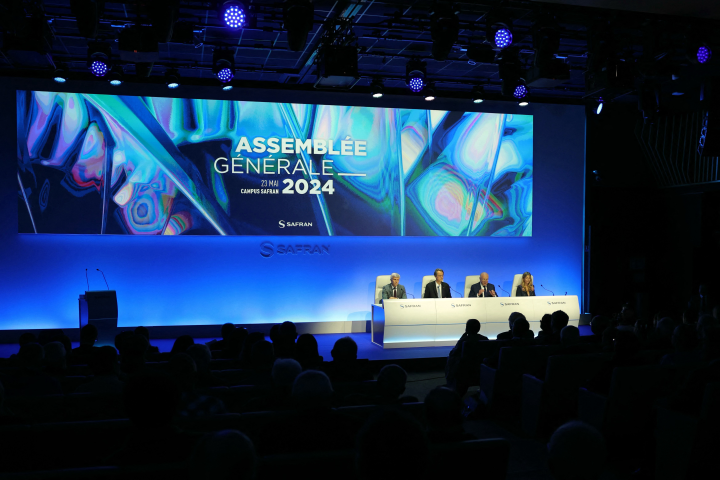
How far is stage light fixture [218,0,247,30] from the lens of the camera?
4961 mm

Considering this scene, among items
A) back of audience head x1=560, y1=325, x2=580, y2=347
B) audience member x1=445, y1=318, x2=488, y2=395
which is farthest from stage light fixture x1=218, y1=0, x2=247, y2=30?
back of audience head x1=560, y1=325, x2=580, y2=347

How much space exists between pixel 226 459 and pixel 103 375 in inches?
90.0

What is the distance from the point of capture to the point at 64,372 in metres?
4.08

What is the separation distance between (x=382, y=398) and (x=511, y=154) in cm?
702

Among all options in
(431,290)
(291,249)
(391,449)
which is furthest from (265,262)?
(391,449)

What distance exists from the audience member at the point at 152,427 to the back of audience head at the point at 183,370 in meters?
1.04

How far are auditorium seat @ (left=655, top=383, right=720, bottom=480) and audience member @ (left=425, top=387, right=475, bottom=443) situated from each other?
1.43 metres

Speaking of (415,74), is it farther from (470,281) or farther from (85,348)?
(85,348)

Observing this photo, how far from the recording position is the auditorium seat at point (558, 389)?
4176mm

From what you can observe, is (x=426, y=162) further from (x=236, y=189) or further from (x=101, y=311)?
(x=101, y=311)

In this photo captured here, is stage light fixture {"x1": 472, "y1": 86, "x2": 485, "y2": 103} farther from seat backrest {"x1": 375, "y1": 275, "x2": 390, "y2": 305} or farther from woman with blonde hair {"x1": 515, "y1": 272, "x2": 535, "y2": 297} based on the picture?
seat backrest {"x1": 375, "y1": 275, "x2": 390, "y2": 305}

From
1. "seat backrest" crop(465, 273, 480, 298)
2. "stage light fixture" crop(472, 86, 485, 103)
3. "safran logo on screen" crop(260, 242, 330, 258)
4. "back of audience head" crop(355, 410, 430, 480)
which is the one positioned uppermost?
"stage light fixture" crop(472, 86, 485, 103)

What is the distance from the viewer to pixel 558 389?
13.8 feet

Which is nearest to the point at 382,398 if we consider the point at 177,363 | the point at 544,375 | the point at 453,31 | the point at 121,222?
the point at 177,363
